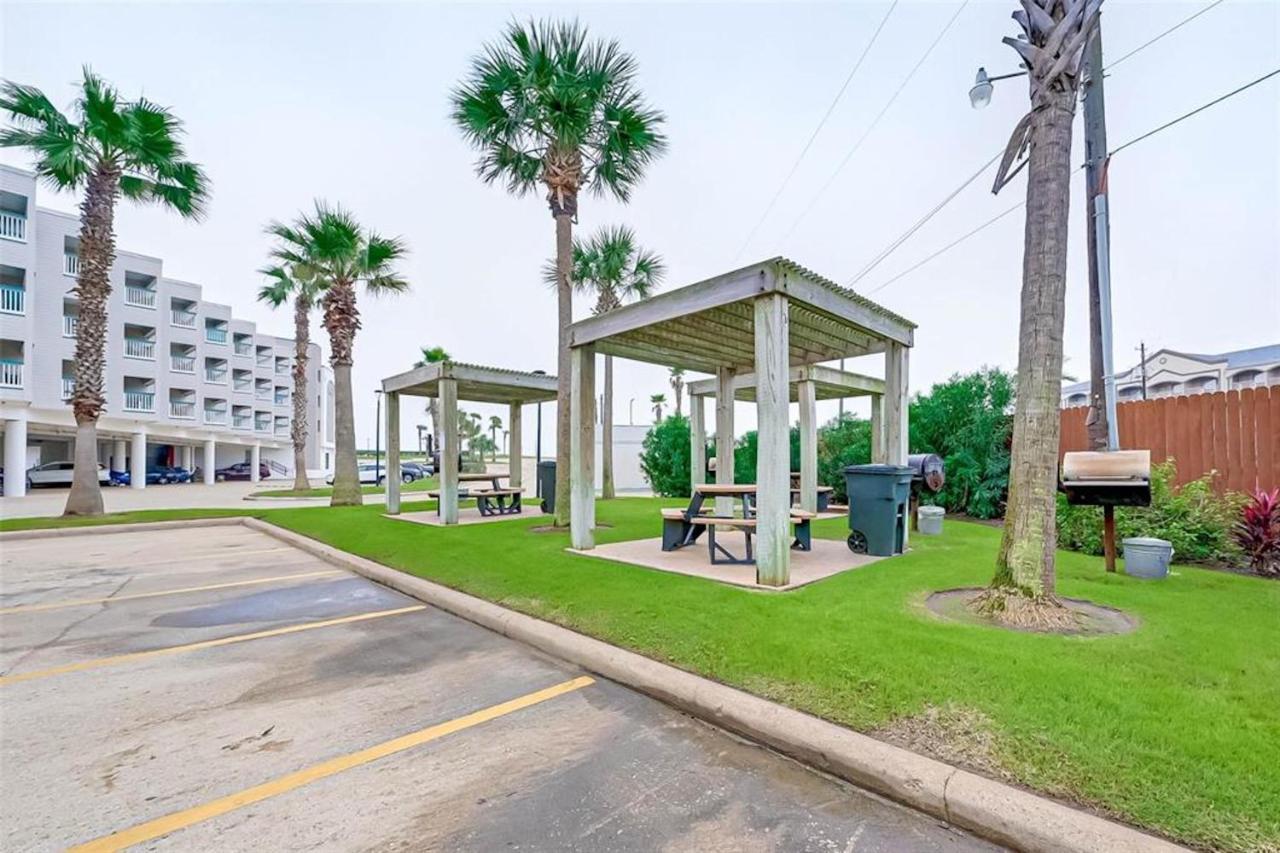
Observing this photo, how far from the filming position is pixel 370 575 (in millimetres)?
6660

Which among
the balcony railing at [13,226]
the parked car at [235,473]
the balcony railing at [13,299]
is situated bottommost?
the parked car at [235,473]

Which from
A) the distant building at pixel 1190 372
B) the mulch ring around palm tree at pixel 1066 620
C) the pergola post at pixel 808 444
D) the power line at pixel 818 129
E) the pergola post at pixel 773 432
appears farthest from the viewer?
the distant building at pixel 1190 372

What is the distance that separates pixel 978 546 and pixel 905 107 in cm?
879

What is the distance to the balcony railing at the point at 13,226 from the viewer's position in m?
23.2

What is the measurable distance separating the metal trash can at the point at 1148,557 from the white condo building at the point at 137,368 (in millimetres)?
26728

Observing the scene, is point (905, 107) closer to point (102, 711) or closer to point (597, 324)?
point (597, 324)

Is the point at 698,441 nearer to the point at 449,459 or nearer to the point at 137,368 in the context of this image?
the point at 449,459

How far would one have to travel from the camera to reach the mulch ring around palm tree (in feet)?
12.7

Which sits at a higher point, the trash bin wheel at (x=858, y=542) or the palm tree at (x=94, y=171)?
the palm tree at (x=94, y=171)

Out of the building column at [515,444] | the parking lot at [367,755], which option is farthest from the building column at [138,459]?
the parking lot at [367,755]

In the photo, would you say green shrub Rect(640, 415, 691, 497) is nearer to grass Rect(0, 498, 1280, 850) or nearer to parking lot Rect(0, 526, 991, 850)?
grass Rect(0, 498, 1280, 850)

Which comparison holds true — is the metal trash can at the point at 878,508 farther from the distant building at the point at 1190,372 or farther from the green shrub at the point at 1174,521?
the distant building at the point at 1190,372

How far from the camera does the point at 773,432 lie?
5.21m

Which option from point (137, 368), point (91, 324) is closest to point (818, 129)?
point (91, 324)
